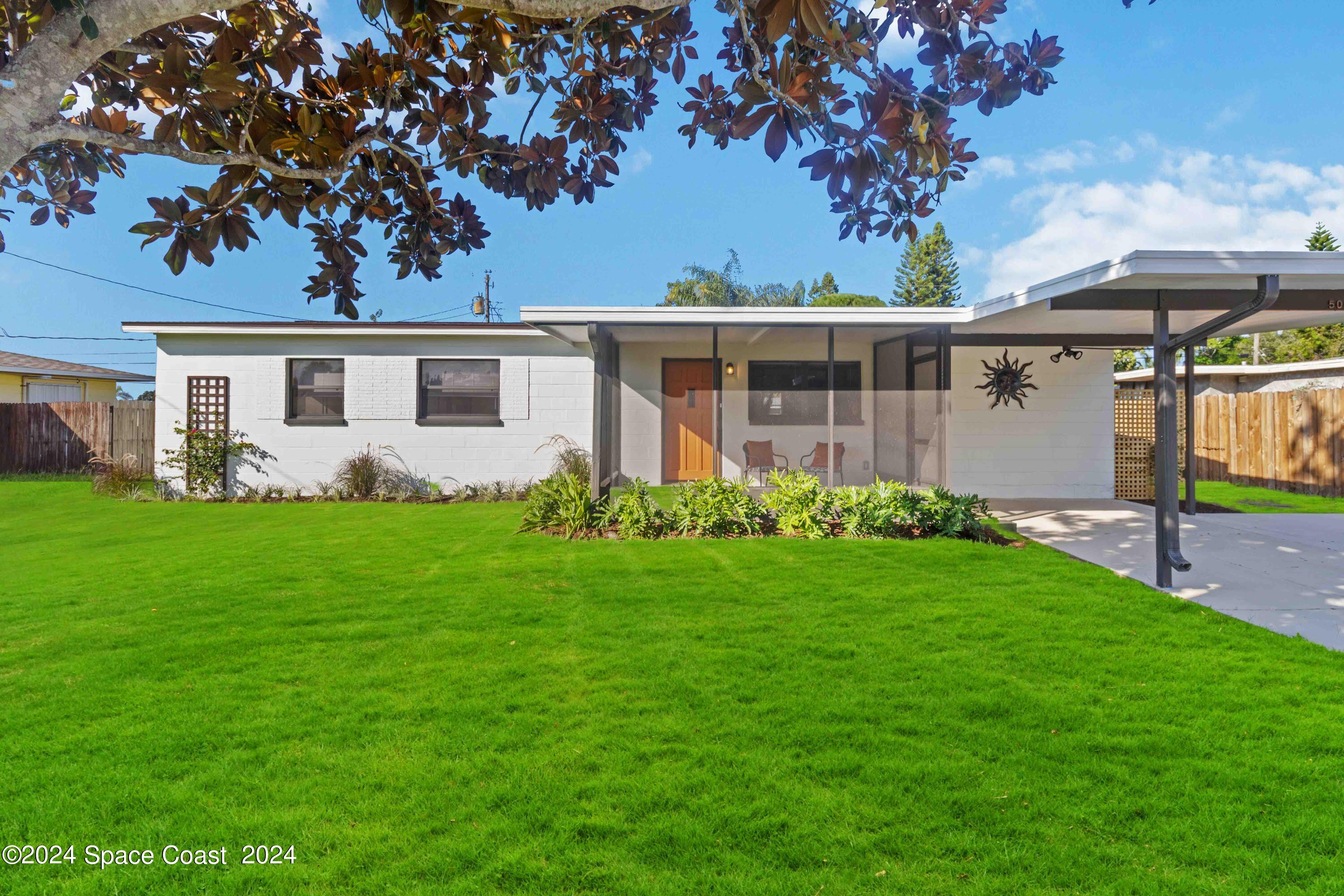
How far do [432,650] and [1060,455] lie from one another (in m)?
9.89

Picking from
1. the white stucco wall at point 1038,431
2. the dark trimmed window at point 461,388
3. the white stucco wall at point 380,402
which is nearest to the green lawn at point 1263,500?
the white stucco wall at point 1038,431

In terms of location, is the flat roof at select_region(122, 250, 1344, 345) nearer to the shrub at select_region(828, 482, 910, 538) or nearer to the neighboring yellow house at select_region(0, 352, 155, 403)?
the shrub at select_region(828, 482, 910, 538)

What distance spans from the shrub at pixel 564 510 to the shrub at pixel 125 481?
766cm

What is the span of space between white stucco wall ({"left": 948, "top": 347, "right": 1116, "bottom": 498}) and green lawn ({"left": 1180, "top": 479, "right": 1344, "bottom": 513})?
1.73 m

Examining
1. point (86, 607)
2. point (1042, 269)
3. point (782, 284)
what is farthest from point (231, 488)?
point (1042, 269)

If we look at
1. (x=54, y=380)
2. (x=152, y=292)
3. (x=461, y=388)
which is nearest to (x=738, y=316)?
(x=461, y=388)

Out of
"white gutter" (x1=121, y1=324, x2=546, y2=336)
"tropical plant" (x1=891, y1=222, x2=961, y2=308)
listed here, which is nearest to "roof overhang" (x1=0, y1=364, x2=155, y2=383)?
"white gutter" (x1=121, y1=324, x2=546, y2=336)

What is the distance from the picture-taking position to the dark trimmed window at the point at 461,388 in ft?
38.7

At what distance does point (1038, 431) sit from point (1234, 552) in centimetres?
406

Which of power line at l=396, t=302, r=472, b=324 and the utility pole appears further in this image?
power line at l=396, t=302, r=472, b=324

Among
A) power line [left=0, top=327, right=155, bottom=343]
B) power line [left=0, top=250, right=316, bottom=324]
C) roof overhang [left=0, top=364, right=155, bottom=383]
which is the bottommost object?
roof overhang [left=0, top=364, right=155, bottom=383]

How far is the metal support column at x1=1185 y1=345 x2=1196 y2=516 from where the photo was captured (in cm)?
877

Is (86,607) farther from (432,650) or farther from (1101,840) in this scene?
(1101,840)

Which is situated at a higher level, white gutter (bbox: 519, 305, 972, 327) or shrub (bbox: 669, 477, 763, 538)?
white gutter (bbox: 519, 305, 972, 327)
